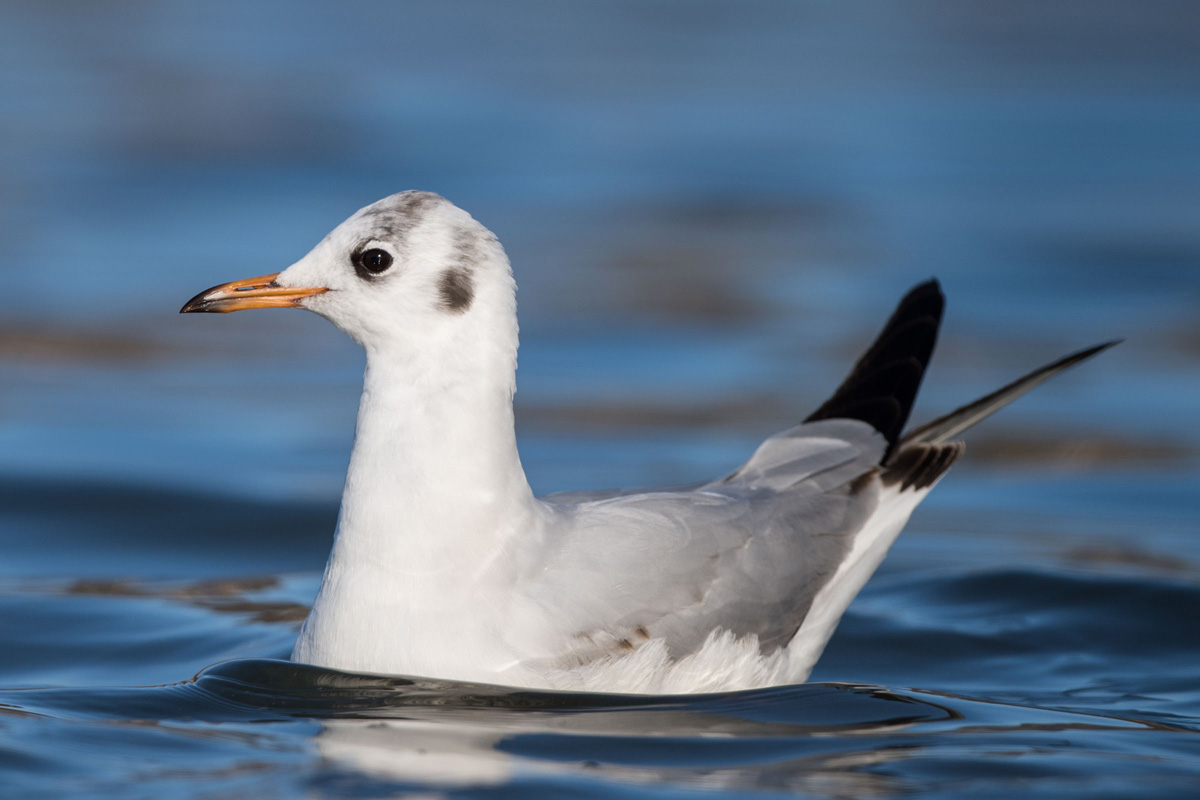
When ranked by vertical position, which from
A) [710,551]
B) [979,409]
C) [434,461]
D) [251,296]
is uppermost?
[251,296]

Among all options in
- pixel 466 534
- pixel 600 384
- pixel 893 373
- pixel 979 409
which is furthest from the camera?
pixel 600 384

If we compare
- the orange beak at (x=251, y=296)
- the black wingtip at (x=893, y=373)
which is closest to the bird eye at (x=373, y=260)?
the orange beak at (x=251, y=296)

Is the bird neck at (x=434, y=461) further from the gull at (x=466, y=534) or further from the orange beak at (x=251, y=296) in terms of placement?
the orange beak at (x=251, y=296)

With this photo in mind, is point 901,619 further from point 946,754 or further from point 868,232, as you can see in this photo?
point 868,232

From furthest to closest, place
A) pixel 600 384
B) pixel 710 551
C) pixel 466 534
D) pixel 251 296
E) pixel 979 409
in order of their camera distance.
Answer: pixel 600 384, pixel 979 409, pixel 710 551, pixel 251 296, pixel 466 534

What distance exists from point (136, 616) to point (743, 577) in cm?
265

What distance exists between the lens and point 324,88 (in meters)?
19.8

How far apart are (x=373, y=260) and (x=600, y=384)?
17.5 ft

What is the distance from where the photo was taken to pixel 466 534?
5.52 meters

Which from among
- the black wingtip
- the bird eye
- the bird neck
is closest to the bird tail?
the black wingtip

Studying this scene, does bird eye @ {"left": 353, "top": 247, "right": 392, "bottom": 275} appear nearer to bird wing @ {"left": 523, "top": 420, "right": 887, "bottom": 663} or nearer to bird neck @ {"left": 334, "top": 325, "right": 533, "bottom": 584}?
bird neck @ {"left": 334, "top": 325, "right": 533, "bottom": 584}

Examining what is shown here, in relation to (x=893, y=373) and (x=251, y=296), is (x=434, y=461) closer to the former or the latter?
(x=251, y=296)

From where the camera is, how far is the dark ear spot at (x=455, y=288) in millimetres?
5543

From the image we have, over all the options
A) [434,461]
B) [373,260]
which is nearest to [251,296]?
[373,260]
